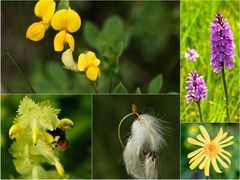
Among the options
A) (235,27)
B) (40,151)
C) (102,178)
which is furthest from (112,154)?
(235,27)

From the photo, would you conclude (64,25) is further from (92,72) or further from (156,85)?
(156,85)

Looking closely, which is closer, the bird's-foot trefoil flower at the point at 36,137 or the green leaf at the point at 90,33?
the bird's-foot trefoil flower at the point at 36,137

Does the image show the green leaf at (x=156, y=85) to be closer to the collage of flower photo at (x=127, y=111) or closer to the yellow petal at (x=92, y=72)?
the collage of flower photo at (x=127, y=111)

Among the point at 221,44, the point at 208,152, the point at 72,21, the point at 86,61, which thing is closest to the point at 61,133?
the point at 86,61

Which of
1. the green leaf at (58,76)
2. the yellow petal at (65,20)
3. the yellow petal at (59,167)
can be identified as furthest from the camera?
the green leaf at (58,76)

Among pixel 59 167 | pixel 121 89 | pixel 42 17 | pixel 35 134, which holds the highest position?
pixel 42 17

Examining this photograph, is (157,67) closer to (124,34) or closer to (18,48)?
(124,34)

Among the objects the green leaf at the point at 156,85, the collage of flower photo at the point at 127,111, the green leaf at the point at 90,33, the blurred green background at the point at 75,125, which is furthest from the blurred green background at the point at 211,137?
the green leaf at the point at 90,33
